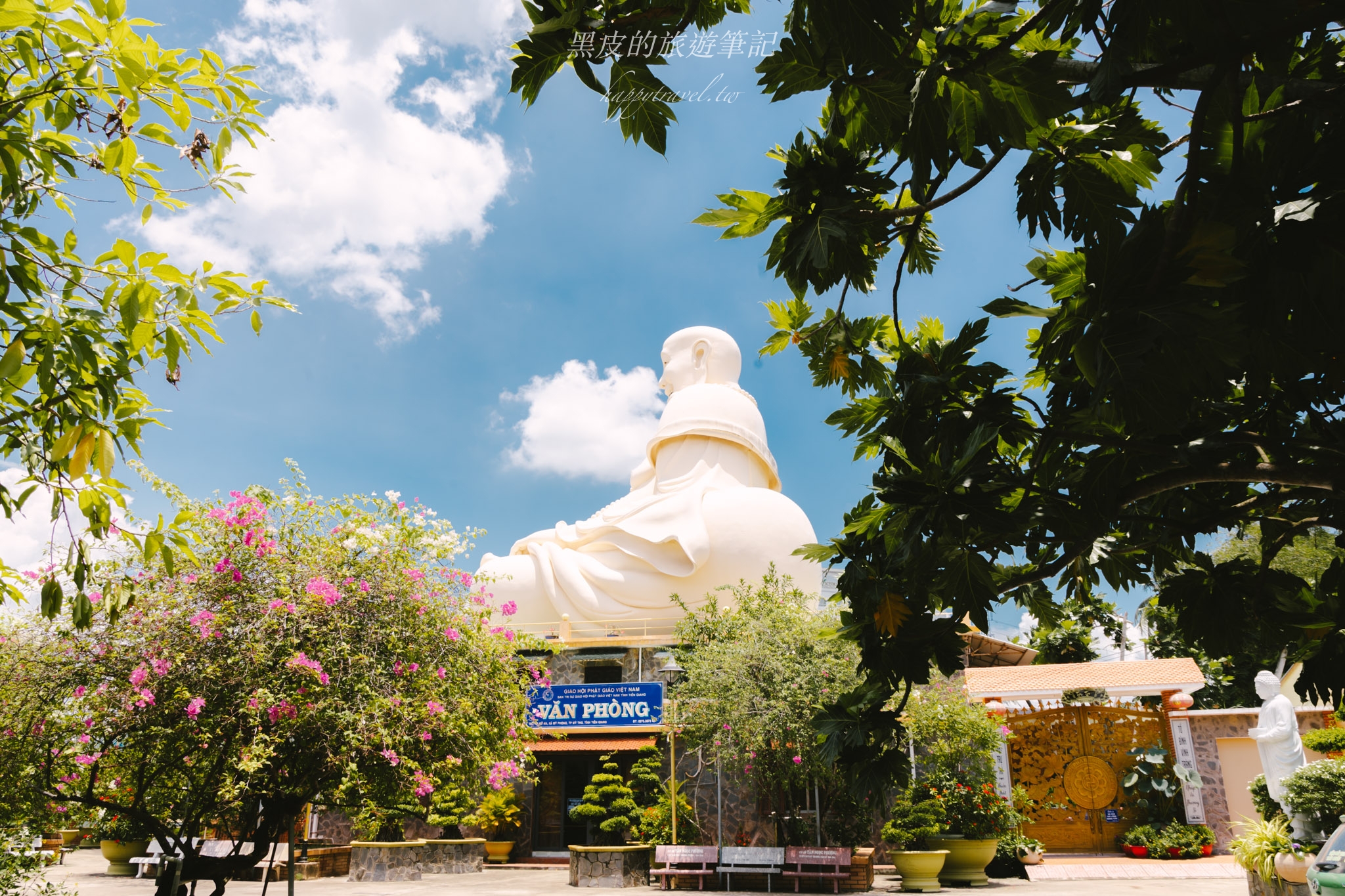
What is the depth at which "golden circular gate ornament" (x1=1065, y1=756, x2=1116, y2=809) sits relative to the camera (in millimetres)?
14477

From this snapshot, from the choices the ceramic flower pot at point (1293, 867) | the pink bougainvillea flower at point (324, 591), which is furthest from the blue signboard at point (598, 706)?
the pink bougainvillea flower at point (324, 591)

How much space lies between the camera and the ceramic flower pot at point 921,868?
11.9m

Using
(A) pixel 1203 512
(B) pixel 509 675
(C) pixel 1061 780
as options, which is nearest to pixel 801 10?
(A) pixel 1203 512

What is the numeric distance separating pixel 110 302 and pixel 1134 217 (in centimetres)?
301

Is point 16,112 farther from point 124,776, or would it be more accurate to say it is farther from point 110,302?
point 124,776

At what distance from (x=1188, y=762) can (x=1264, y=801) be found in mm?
4692

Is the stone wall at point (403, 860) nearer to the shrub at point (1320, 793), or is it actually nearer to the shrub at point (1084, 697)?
the shrub at point (1084, 697)

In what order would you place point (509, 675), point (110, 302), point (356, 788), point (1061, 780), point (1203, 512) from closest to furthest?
point (110, 302) → point (1203, 512) → point (356, 788) → point (509, 675) → point (1061, 780)

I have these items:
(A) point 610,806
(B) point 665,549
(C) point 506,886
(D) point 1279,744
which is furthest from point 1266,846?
(B) point 665,549

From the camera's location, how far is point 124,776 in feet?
17.5

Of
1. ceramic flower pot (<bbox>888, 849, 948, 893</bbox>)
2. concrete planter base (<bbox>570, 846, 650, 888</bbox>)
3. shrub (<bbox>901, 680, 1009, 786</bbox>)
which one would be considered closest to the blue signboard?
concrete planter base (<bbox>570, 846, 650, 888</bbox>)

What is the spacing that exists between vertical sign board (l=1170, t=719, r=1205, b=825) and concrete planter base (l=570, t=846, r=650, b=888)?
8934 millimetres

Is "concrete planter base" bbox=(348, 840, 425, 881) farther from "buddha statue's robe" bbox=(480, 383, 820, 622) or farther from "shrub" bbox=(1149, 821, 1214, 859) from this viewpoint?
"shrub" bbox=(1149, 821, 1214, 859)

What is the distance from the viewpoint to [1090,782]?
14516 millimetres
